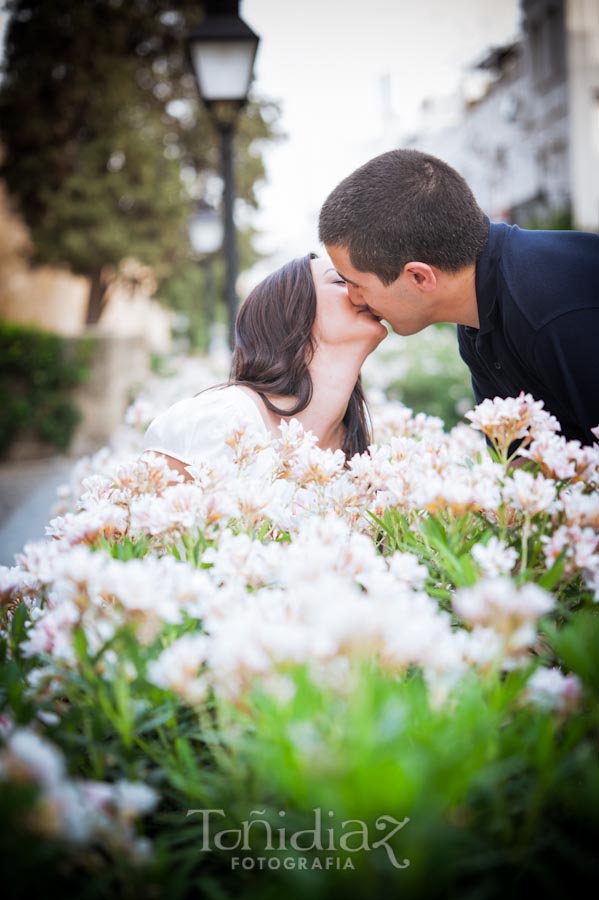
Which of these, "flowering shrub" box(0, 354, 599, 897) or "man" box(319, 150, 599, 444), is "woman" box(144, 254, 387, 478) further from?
"flowering shrub" box(0, 354, 599, 897)

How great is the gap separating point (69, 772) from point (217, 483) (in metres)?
0.71

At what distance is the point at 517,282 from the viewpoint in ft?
9.31

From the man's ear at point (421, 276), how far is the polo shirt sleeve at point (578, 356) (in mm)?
643

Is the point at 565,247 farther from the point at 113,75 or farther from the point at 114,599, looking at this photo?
the point at 113,75

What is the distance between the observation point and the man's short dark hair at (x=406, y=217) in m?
3.01

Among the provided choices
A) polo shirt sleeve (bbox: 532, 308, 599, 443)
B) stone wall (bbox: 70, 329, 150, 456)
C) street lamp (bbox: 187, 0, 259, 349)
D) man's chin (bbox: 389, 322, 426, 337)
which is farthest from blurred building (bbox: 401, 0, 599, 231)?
polo shirt sleeve (bbox: 532, 308, 599, 443)

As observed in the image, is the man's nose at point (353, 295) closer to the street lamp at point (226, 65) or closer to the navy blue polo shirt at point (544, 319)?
the navy blue polo shirt at point (544, 319)

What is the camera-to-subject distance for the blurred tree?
21969 millimetres

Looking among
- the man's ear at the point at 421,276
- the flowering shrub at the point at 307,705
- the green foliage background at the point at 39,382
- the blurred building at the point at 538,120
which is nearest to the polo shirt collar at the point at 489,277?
the man's ear at the point at 421,276

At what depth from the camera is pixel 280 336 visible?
331cm

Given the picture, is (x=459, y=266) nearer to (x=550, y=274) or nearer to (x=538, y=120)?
(x=550, y=274)

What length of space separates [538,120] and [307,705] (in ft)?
105

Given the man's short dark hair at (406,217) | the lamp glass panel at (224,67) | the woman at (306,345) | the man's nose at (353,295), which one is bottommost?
the woman at (306,345)

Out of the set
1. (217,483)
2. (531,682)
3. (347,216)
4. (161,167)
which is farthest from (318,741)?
(161,167)
